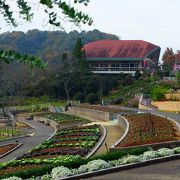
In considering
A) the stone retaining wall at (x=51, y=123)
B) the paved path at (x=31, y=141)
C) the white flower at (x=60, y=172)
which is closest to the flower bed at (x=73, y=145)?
the paved path at (x=31, y=141)

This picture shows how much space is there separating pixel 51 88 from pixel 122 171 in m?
57.3

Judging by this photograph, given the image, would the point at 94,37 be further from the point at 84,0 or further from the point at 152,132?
the point at 84,0

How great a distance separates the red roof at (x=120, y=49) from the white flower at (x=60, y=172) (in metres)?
69.3

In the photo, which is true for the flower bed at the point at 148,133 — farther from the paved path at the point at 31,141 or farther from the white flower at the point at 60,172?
the white flower at the point at 60,172

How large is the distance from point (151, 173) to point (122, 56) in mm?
69868

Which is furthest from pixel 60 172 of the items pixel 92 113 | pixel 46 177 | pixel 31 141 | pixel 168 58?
pixel 168 58

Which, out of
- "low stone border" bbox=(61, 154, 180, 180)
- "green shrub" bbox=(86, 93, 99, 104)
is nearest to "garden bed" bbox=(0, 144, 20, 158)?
"low stone border" bbox=(61, 154, 180, 180)

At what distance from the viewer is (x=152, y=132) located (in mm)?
24391

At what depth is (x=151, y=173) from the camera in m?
13.8

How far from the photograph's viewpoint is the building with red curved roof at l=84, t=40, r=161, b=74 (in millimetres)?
82062

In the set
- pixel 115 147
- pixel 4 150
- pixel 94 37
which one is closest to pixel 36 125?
pixel 4 150

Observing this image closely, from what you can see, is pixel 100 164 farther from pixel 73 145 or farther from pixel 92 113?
pixel 92 113

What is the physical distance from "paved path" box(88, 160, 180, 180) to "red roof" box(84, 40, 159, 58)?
6781 centimetres

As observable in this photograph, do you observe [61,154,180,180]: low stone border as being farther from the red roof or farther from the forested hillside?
the forested hillside
